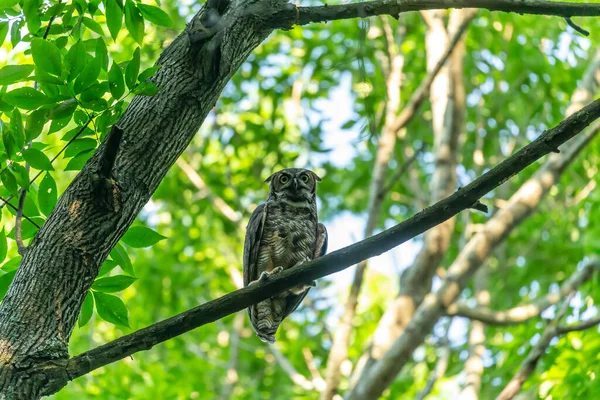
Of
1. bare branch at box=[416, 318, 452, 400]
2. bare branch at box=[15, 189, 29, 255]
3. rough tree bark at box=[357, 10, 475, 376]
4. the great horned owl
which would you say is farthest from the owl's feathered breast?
bare branch at box=[15, 189, 29, 255]

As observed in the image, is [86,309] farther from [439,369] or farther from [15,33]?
[439,369]

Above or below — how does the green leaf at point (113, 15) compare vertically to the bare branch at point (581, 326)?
below

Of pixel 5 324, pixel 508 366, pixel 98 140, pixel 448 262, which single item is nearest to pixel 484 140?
pixel 448 262

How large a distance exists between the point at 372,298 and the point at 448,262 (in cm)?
243

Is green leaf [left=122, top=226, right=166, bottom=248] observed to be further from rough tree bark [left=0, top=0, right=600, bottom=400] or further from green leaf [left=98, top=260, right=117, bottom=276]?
rough tree bark [left=0, top=0, right=600, bottom=400]

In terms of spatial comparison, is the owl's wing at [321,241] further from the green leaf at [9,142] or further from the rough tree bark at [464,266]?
the green leaf at [9,142]

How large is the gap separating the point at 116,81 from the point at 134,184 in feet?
1.28

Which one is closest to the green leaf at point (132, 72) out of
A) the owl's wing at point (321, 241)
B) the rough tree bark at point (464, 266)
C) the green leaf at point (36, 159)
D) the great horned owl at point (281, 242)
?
the green leaf at point (36, 159)

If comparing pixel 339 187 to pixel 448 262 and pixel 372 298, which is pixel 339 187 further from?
pixel 372 298

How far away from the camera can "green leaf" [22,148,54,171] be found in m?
2.65

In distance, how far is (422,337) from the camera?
626 centimetres

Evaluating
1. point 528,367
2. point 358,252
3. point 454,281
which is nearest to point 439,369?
point 454,281

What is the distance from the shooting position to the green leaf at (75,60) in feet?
8.59

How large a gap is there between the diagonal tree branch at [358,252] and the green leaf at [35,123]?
0.83 metres
